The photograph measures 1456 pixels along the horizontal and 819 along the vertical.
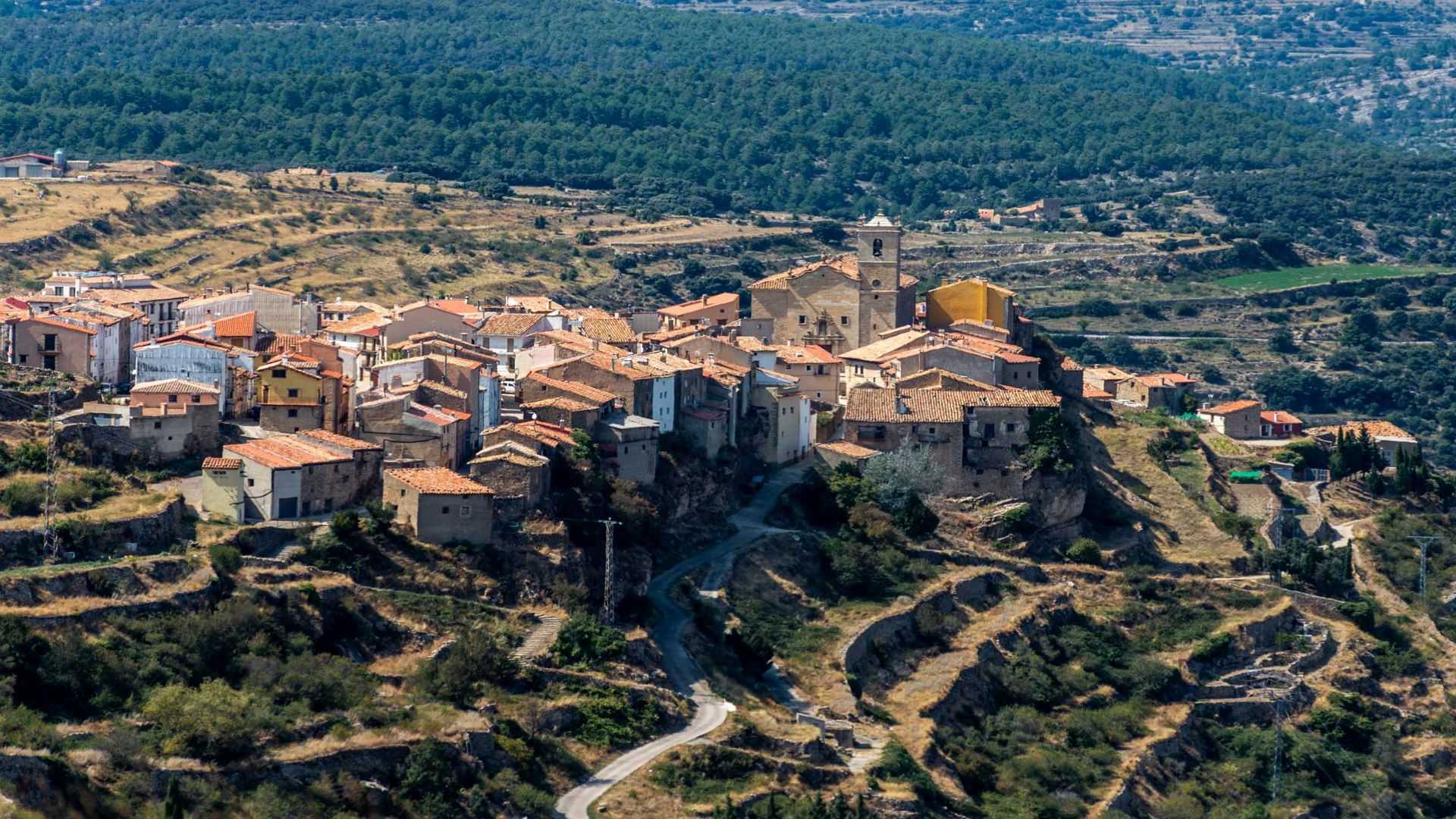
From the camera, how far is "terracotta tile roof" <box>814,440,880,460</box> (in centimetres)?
5997

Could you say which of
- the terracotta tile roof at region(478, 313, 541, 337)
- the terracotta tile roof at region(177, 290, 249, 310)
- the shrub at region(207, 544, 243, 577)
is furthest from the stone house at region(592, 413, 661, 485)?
the terracotta tile roof at region(177, 290, 249, 310)

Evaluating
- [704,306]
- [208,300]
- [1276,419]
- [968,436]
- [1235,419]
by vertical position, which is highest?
[208,300]

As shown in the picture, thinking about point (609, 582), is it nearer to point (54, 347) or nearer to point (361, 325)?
point (54, 347)

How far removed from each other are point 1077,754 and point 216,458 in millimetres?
17104

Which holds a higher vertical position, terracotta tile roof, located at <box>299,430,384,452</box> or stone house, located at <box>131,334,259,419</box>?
stone house, located at <box>131,334,259,419</box>

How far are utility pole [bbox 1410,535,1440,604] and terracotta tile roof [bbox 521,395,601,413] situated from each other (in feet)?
85.1

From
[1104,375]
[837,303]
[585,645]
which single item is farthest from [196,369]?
Answer: [1104,375]

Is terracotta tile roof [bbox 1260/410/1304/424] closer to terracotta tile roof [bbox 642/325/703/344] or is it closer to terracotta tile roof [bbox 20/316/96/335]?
terracotta tile roof [bbox 642/325/703/344]

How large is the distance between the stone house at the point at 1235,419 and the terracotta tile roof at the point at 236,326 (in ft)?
104

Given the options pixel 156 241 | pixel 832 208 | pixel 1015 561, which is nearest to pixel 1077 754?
pixel 1015 561

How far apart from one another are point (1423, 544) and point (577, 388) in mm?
27500

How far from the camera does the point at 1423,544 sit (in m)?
72.3

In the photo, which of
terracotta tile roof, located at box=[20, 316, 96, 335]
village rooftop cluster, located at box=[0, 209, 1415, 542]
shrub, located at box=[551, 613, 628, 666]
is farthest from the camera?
terracotta tile roof, located at box=[20, 316, 96, 335]

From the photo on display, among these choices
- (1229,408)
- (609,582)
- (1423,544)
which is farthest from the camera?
(1229,408)
